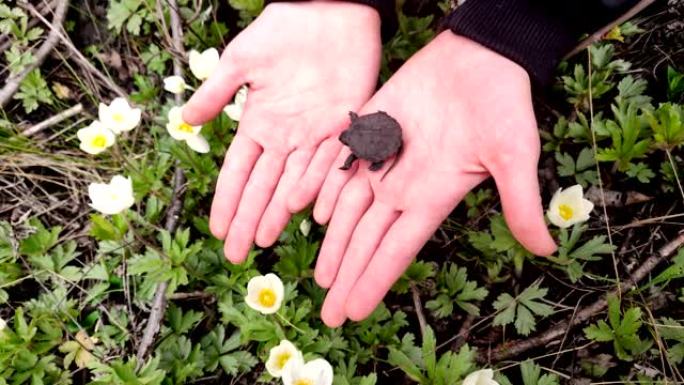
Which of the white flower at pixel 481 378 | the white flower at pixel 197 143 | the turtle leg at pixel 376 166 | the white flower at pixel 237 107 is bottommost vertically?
the white flower at pixel 481 378

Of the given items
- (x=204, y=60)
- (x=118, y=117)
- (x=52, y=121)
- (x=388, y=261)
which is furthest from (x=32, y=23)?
(x=388, y=261)

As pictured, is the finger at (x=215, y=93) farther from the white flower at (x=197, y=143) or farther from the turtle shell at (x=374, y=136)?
the turtle shell at (x=374, y=136)

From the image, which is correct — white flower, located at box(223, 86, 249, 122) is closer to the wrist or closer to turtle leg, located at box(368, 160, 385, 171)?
turtle leg, located at box(368, 160, 385, 171)

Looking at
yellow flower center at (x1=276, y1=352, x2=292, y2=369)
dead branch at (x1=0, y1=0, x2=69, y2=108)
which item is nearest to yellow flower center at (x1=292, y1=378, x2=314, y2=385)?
yellow flower center at (x1=276, y1=352, x2=292, y2=369)

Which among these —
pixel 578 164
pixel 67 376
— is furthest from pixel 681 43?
pixel 67 376

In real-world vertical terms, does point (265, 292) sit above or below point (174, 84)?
below

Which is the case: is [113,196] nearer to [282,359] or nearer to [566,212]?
[282,359]

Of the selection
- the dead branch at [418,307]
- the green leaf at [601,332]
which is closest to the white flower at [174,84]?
the dead branch at [418,307]
